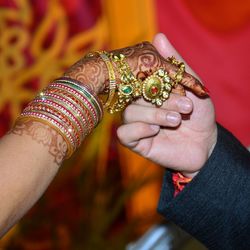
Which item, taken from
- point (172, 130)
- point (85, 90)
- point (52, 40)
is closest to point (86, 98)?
point (85, 90)

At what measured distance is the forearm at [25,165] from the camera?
3.00 ft

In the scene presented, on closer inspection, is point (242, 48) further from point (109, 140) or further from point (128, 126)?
point (128, 126)

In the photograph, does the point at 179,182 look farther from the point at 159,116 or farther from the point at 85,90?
the point at 85,90

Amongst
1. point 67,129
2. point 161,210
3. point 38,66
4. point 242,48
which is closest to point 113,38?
point 38,66

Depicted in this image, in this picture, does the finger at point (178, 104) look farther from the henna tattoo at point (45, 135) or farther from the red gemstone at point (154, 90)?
the henna tattoo at point (45, 135)

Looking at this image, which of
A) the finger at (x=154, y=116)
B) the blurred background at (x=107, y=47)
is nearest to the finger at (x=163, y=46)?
the finger at (x=154, y=116)

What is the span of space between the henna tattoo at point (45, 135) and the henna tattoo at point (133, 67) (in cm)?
11

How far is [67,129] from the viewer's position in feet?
3.21

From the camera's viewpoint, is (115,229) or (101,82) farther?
(115,229)

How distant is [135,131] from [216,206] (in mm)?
212

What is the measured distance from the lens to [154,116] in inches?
43.6

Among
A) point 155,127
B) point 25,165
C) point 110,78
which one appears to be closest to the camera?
point 25,165

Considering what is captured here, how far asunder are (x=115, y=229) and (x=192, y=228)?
1.58m

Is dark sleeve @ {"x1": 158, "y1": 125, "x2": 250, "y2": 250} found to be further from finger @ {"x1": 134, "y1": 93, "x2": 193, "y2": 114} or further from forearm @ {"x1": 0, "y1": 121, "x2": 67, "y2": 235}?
forearm @ {"x1": 0, "y1": 121, "x2": 67, "y2": 235}
